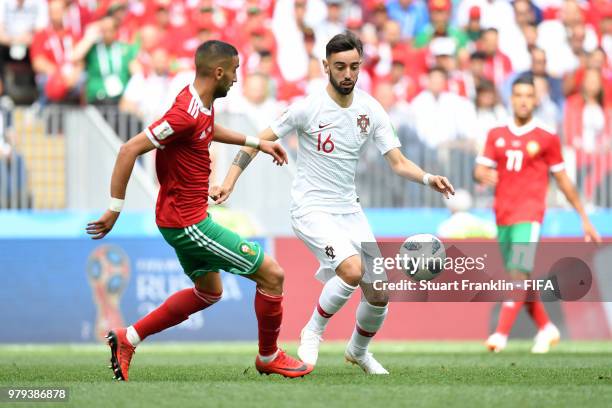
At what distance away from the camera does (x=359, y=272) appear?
9.24 meters

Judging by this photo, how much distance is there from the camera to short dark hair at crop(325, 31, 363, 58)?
9320 millimetres

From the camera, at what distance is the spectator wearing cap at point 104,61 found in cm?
1725

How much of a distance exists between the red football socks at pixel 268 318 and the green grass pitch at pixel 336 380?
0.24 m

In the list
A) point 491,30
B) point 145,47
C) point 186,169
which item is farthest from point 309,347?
point 491,30

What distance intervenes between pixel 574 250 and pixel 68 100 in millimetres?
7480

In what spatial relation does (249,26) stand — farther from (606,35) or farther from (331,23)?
(606,35)

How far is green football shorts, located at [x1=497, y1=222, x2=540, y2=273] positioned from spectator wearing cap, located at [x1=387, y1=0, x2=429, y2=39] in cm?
740

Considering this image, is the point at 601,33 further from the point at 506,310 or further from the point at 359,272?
the point at 359,272

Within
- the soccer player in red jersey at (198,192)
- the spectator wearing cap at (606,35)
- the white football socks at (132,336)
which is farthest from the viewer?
the spectator wearing cap at (606,35)

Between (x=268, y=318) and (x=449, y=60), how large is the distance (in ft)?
32.4

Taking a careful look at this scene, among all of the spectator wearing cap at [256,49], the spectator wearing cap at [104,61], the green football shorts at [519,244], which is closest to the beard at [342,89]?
the green football shorts at [519,244]

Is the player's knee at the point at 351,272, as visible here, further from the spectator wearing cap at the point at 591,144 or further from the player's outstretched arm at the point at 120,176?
the spectator wearing cap at the point at 591,144

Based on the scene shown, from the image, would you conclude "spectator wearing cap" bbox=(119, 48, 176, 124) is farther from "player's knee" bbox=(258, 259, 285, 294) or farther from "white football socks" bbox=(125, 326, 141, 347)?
"player's knee" bbox=(258, 259, 285, 294)

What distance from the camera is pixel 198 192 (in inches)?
347
